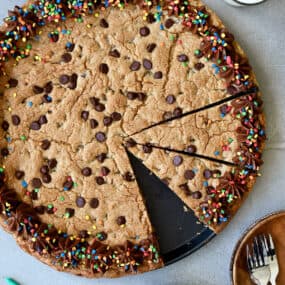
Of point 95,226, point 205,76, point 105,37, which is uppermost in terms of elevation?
point 105,37

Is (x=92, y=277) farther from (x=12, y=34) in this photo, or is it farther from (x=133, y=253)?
(x=12, y=34)

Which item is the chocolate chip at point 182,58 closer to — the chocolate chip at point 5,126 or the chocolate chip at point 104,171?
the chocolate chip at point 104,171

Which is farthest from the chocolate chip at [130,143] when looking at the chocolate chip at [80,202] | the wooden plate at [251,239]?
the wooden plate at [251,239]

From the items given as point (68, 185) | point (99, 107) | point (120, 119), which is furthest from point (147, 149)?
point (68, 185)

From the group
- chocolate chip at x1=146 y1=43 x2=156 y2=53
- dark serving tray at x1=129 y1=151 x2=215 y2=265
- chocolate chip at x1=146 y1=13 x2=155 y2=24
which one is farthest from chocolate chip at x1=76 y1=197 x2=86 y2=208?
chocolate chip at x1=146 y1=13 x2=155 y2=24

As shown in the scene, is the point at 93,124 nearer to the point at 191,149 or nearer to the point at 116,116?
the point at 116,116

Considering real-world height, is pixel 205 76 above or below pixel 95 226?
above

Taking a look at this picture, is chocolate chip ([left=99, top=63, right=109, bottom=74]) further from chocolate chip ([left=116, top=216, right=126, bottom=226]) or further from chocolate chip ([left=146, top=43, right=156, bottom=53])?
chocolate chip ([left=116, top=216, right=126, bottom=226])

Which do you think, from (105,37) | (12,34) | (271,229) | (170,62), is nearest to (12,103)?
(12,34)
